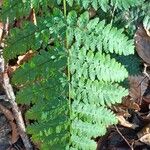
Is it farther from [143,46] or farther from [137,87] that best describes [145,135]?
[143,46]

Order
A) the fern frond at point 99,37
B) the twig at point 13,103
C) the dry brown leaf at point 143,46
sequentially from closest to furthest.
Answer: the fern frond at point 99,37, the twig at point 13,103, the dry brown leaf at point 143,46

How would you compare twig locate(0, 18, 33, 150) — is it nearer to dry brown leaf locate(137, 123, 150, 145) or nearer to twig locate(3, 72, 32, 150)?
twig locate(3, 72, 32, 150)

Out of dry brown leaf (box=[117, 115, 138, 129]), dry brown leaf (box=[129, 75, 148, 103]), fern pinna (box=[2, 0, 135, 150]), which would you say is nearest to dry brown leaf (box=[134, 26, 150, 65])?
dry brown leaf (box=[129, 75, 148, 103])

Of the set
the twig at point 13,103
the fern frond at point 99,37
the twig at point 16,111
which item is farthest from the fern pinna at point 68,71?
the twig at point 16,111

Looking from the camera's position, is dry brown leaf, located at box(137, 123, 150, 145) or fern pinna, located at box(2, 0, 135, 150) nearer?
fern pinna, located at box(2, 0, 135, 150)

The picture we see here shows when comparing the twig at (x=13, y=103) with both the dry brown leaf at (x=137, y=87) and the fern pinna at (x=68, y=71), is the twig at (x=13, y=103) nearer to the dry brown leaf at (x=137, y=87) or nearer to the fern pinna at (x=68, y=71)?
the fern pinna at (x=68, y=71)

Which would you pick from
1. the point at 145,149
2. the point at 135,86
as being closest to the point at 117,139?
the point at 145,149

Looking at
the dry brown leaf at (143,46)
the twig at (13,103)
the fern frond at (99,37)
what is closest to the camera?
the fern frond at (99,37)

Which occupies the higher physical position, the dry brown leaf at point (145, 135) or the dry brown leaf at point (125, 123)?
the dry brown leaf at point (125, 123)
